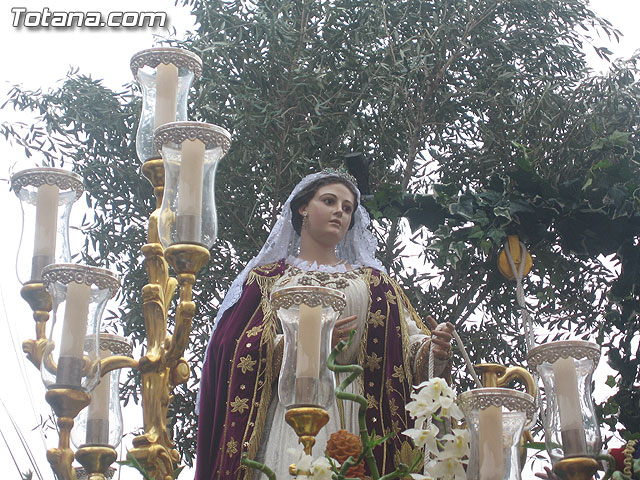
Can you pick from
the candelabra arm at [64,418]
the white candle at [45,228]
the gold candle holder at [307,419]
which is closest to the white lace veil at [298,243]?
the white candle at [45,228]

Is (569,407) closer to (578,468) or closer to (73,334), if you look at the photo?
(578,468)

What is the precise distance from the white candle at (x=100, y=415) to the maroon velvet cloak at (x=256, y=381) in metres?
0.63

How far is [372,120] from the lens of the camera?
7566 mm

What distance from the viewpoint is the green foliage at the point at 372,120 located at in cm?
721

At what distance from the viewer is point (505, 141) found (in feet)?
24.2

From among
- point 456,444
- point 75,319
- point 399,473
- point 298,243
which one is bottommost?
point 399,473

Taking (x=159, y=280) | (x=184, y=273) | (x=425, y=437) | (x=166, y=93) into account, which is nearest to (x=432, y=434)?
(x=425, y=437)

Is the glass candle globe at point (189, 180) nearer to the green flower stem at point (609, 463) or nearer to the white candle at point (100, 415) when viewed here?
the white candle at point (100, 415)

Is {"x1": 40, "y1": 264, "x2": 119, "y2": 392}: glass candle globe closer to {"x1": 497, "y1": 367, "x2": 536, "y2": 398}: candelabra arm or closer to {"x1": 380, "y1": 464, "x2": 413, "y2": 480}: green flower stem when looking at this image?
{"x1": 380, "y1": 464, "x2": 413, "y2": 480}: green flower stem

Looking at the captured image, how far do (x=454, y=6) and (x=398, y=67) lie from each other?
746 millimetres

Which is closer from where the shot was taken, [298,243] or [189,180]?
[189,180]

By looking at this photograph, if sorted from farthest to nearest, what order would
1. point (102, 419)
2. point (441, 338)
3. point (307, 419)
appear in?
1. point (441, 338)
2. point (102, 419)
3. point (307, 419)

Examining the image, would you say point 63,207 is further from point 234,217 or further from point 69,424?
point 234,217

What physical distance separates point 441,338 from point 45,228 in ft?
5.15
